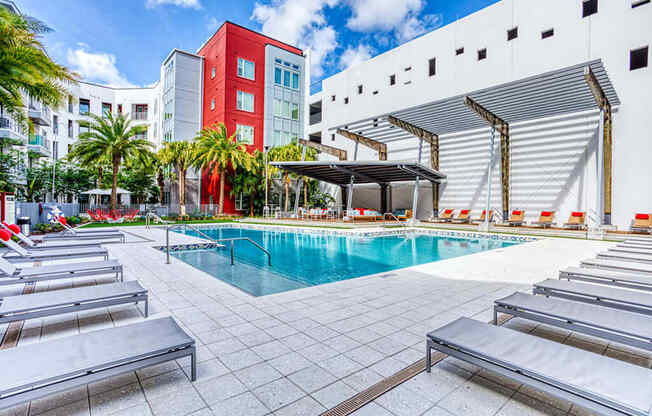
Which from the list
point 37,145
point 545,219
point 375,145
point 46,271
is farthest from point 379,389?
point 37,145

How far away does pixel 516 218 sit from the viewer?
18078 millimetres

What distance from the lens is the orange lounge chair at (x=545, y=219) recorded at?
16.9 m

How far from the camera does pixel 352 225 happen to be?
744 inches

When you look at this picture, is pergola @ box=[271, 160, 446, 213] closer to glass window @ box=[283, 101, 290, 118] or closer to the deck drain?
glass window @ box=[283, 101, 290, 118]

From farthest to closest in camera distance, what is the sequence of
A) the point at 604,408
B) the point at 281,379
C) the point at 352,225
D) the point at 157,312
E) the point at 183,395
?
the point at 352,225 < the point at 157,312 < the point at 281,379 < the point at 183,395 < the point at 604,408

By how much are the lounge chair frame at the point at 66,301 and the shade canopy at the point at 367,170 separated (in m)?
15.2

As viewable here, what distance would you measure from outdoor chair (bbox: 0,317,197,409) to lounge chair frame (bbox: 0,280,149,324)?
120cm

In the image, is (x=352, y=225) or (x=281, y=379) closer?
(x=281, y=379)

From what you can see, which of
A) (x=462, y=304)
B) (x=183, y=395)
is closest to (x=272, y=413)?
(x=183, y=395)

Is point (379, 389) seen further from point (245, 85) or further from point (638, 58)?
point (245, 85)

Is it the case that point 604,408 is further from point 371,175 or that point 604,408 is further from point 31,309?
point 371,175

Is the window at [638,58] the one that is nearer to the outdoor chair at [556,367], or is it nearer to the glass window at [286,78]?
the outdoor chair at [556,367]

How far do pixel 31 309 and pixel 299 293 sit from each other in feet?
10.8

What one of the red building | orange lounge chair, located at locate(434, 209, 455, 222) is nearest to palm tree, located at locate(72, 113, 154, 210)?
the red building
